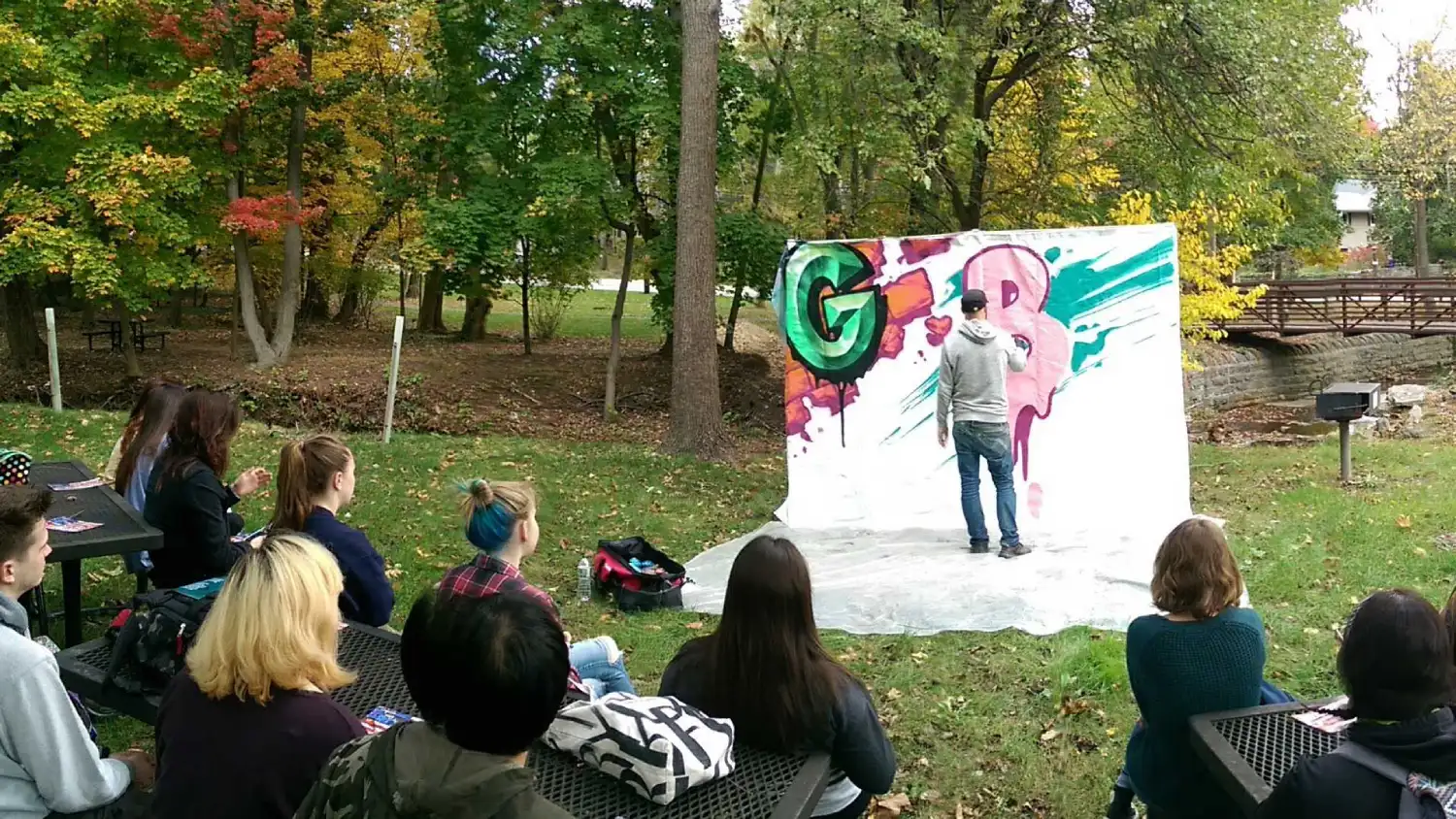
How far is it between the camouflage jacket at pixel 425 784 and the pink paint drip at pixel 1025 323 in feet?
20.3

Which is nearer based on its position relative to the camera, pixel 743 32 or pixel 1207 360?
pixel 743 32

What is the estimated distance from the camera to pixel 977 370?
705 centimetres

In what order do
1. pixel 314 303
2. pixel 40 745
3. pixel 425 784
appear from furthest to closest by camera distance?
1. pixel 314 303
2. pixel 40 745
3. pixel 425 784

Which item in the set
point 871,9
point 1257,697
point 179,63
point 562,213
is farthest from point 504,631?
point 179,63

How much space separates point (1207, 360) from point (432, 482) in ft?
59.7

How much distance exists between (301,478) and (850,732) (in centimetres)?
226

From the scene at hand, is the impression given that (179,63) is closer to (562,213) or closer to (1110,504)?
(562,213)

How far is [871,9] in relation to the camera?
33.6 ft

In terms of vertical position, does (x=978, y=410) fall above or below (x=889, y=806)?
above

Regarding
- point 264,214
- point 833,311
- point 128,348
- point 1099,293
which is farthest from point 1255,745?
point 128,348

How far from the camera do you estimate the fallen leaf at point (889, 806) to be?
374 cm

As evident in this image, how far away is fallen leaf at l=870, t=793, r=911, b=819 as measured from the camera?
374cm

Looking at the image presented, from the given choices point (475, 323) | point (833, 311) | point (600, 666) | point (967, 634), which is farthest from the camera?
point (475, 323)

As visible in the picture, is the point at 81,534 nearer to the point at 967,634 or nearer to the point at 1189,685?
the point at 1189,685
